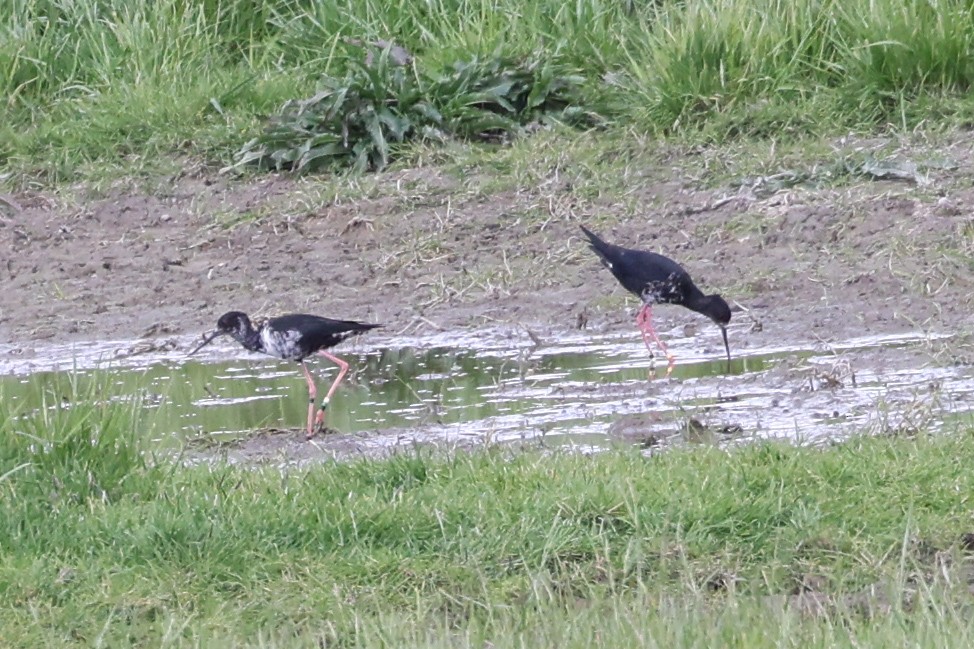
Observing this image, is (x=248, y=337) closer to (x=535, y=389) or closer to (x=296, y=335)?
(x=296, y=335)

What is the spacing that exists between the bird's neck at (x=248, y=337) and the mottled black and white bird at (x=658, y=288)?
189 centimetres

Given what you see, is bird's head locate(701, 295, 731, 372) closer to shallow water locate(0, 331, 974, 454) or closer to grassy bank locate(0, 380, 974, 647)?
shallow water locate(0, 331, 974, 454)

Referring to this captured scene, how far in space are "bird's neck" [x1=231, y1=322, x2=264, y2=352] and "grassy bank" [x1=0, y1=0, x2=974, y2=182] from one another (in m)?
4.01

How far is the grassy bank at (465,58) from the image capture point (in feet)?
38.0

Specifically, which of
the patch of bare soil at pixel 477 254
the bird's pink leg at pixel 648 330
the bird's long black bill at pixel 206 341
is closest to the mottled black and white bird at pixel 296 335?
the bird's long black bill at pixel 206 341

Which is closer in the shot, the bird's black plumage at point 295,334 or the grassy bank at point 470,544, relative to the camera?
the grassy bank at point 470,544

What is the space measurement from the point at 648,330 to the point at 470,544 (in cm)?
380

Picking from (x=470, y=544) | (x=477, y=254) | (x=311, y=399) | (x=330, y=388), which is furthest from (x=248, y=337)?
(x=470, y=544)

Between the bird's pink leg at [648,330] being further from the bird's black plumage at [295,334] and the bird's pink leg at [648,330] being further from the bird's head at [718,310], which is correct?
the bird's black plumage at [295,334]

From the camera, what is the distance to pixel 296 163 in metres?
12.1

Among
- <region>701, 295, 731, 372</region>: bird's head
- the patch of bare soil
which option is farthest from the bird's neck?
<region>701, 295, 731, 372</region>: bird's head

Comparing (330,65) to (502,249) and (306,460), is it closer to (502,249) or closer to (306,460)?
(502,249)

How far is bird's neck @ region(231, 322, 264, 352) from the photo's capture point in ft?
28.0

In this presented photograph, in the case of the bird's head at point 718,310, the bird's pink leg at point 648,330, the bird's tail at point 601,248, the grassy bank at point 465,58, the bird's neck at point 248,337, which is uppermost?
the grassy bank at point 465,58
